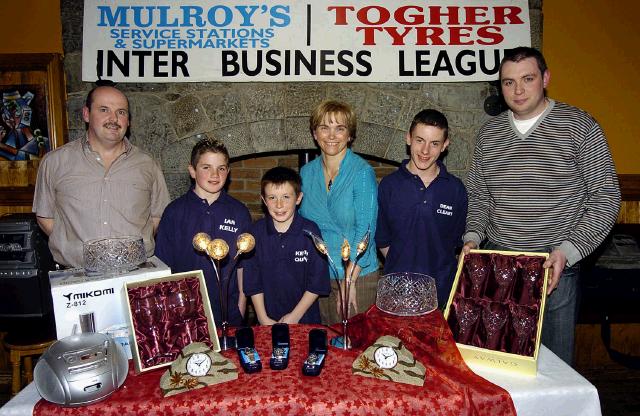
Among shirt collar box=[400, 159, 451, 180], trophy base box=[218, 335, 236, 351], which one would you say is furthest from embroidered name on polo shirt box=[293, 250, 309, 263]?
shirt collar box=[400, 159, 451, 180]

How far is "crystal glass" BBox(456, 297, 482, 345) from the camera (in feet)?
5.30

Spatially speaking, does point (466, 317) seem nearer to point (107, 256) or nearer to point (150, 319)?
point (150, 319)

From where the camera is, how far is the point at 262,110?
309 cm

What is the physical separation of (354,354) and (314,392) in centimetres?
26

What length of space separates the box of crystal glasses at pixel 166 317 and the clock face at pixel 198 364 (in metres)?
0.13

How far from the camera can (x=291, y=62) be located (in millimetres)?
3031

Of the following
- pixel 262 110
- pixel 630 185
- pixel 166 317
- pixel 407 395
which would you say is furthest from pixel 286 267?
pixel 630 185

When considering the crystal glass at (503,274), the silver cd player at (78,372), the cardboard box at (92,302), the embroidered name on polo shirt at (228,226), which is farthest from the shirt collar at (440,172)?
the silver cd player at (78,372)

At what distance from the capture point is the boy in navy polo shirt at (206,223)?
2189 millimetres

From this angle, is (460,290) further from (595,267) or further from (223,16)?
(223,16)

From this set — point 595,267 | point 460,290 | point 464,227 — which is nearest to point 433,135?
point 464,227

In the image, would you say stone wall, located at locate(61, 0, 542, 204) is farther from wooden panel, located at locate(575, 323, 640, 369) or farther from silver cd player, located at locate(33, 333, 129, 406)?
silver cd player, located at locate(33, 333, 129, 406)

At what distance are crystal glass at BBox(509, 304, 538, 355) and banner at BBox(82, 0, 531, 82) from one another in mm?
1908

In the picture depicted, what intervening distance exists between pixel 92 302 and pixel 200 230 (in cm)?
71
